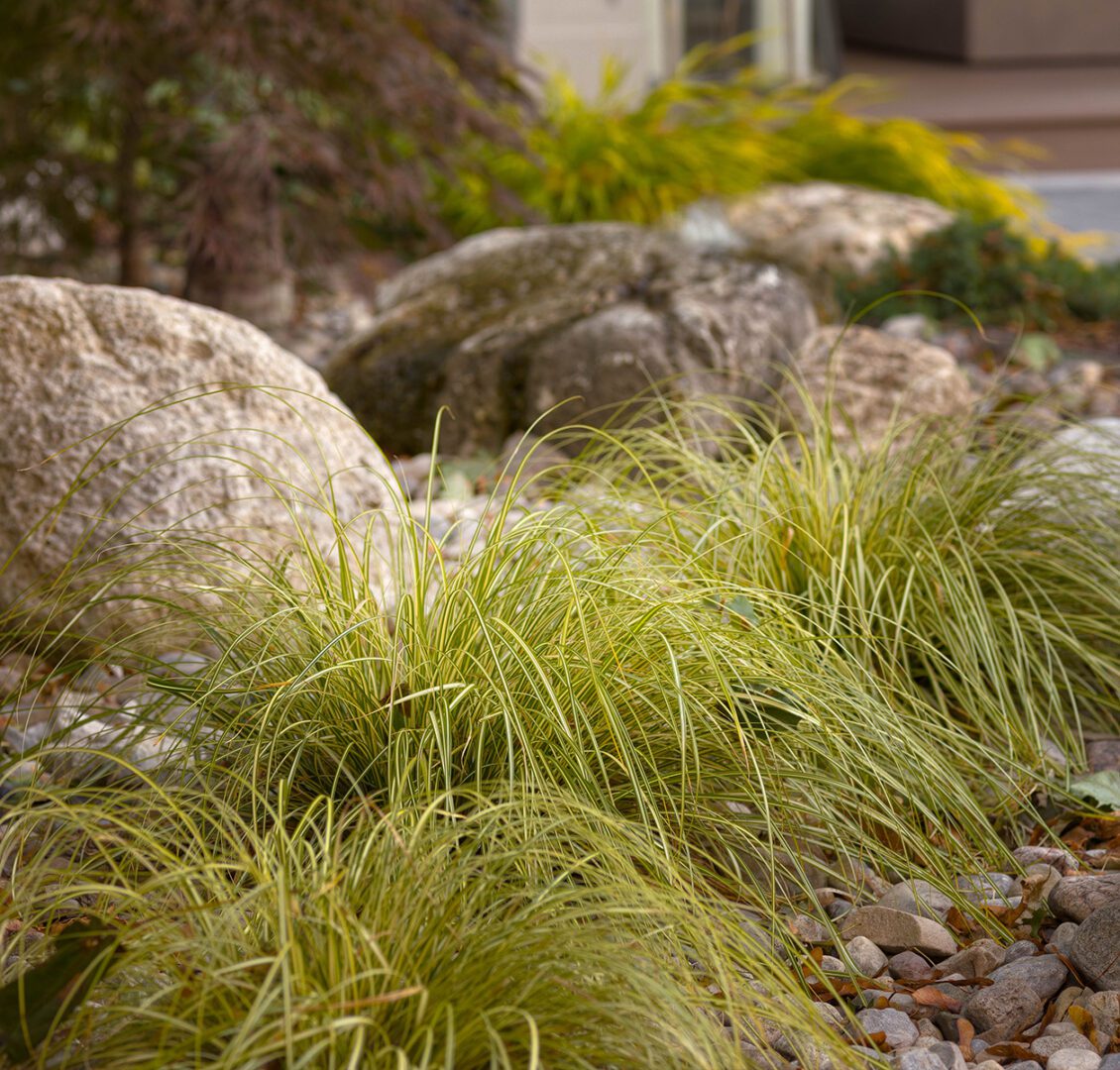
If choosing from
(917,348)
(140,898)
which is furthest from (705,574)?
(917,348)

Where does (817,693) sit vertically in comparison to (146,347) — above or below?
below

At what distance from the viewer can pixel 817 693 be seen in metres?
1.95

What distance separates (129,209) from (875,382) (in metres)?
3.05

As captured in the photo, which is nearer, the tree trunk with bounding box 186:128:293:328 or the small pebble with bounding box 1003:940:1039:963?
the small pebble with bounding box 1003:940:1039:963

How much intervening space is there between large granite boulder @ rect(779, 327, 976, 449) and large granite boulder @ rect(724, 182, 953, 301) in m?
1.55

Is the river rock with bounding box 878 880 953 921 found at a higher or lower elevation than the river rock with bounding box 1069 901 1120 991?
lower

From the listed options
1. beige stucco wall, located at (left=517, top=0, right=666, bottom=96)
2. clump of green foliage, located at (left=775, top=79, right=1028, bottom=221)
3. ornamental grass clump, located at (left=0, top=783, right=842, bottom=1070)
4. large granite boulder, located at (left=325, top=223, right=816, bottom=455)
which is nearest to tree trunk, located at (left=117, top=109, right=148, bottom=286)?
large granite boulder, located at (left=325, top=223, right=816, bottom=455)

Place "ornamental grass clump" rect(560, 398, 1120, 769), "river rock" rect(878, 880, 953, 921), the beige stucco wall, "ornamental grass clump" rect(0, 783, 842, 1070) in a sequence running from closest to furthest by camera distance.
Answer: "ornamental grass clump" rect(0, 783, 842, 1070)
"river rock" rect(878, 880, 953, 921)
"ornamental grass clump" rect(560, 398, 1120, 769)
the beige stucco wall

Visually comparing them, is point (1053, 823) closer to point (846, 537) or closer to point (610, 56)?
point (846, 537)

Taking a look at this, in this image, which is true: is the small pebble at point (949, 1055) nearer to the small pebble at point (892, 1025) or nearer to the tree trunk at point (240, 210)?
the small pebble at point (892, 1025)

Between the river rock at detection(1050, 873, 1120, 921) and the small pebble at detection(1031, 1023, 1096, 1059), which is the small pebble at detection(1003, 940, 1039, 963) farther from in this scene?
the small pebble at detection(1031, 1023, 1096, 1059)

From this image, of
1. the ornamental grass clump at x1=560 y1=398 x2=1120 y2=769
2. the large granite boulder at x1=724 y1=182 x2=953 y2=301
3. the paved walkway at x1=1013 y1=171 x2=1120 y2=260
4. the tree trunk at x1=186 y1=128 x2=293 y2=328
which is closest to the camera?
the ornamental grass clump at x1=560 y1=398 x2=1120 y2=769

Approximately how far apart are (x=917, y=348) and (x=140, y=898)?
3261mm

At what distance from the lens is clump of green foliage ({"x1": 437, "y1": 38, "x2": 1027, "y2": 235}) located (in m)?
6.65
